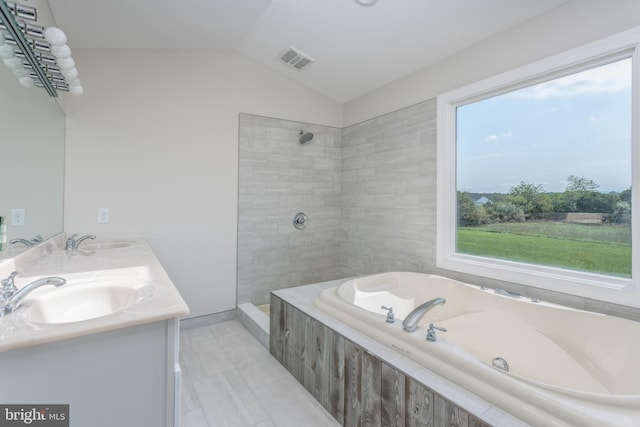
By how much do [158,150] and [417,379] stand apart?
8.75 feet

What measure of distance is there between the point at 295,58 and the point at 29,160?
2261 mm

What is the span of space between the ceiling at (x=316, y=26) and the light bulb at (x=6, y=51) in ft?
2.81

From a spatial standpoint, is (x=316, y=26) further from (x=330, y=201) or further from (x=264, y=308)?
(x=264, y=308)

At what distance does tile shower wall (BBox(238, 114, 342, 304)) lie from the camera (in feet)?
10.2

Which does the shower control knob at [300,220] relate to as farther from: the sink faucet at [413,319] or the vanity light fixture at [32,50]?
the vanity light fixture at [32,50]

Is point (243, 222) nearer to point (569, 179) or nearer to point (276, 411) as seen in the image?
point (276, 411)

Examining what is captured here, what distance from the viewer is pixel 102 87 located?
2.45 meters

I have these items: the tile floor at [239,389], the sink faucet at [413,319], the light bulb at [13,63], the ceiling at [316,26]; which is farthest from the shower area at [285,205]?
the sink faucet at [413,319]

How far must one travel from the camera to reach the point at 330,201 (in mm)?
3680

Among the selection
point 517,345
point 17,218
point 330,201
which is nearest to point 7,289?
point 17,218

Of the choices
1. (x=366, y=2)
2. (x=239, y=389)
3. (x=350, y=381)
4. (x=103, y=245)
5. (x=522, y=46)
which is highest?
(x=366, y=2)

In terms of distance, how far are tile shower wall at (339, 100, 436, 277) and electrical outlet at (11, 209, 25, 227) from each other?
268cm

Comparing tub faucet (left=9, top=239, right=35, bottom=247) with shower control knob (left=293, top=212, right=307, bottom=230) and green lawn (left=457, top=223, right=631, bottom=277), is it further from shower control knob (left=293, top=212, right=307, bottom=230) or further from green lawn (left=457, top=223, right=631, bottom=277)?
green lawn (left=457, top=223, right=631, bottom=277)

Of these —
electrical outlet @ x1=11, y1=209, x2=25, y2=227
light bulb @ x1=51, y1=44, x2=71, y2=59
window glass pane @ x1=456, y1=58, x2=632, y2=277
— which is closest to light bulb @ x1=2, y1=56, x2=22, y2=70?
light bulb @ x1=51, y1=44, x2=71, y2=59
